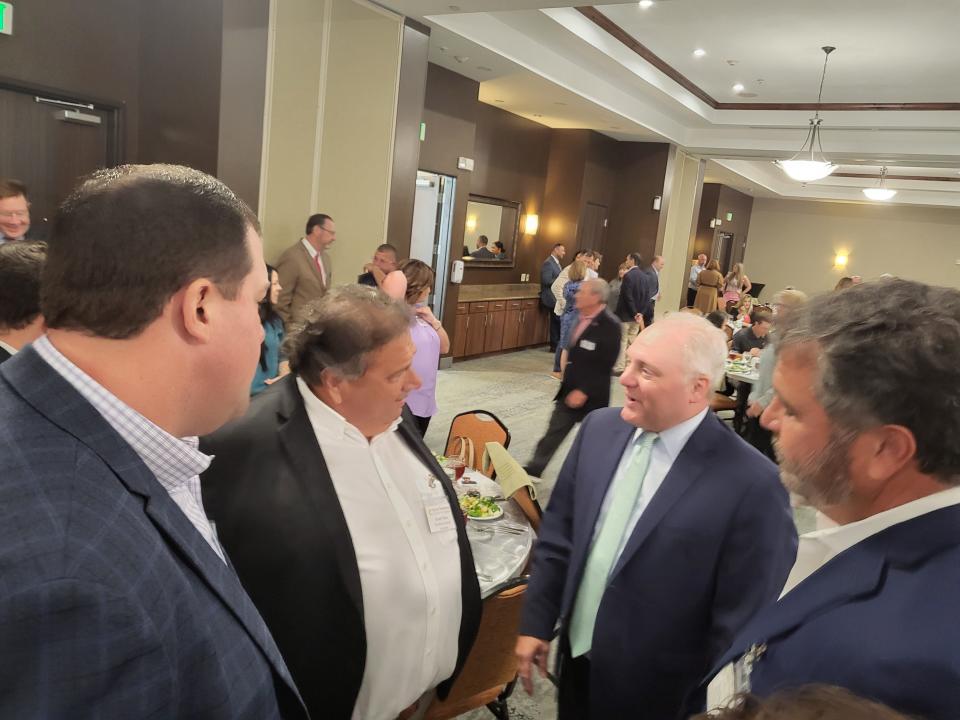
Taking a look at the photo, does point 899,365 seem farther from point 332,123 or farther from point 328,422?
point 332,123

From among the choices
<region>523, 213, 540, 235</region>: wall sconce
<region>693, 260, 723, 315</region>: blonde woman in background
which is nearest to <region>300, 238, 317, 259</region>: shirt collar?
<region>523, 213, 540, 235</region>: wall sconce

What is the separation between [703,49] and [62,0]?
262 inches

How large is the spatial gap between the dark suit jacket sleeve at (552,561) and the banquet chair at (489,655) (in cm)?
7

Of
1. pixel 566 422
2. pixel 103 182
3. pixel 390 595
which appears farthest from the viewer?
pixel 566 422

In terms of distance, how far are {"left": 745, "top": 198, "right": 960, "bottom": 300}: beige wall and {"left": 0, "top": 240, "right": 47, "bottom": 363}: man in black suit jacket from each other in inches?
789

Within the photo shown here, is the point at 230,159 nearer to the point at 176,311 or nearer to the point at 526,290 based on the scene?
the point at 176,311

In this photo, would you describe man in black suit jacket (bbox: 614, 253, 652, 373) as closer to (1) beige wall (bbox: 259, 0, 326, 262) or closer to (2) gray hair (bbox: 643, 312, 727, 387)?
(1) beige wall (bbox: 259, 0, 326, 262)

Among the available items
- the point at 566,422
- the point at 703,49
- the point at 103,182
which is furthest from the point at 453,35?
the point at 103,182

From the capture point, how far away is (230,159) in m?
4.89

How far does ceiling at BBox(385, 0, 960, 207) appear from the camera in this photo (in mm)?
6281

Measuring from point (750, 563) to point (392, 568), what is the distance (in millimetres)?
854

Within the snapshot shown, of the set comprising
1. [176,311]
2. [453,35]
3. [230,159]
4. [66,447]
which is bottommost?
[66,447]

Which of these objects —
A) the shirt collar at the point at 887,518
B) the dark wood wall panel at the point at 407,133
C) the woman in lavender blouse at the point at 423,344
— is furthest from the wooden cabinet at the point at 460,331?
the shirt collar at the point at 887,518

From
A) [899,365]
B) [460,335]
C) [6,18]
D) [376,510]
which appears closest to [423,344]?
[376,510]
